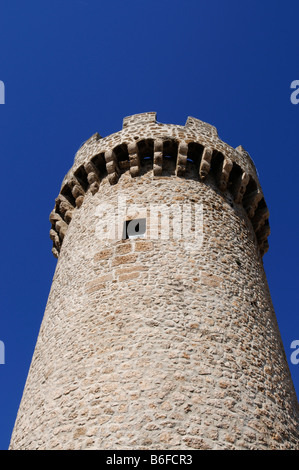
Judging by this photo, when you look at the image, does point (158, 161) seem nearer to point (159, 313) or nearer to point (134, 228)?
point (134, 228)

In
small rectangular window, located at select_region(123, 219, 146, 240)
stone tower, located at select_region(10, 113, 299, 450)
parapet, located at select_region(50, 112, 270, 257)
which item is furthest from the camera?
parapet, located at select_region(50, 112, 270, 257)

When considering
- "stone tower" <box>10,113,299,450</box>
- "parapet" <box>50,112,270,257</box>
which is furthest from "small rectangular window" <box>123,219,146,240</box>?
"parapet" <box>50,112,270,257</box>

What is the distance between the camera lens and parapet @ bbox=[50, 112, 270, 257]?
8992mm

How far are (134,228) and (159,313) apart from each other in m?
2.03

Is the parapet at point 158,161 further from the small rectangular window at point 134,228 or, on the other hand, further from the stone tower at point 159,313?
the small rectangular window at point 134,228

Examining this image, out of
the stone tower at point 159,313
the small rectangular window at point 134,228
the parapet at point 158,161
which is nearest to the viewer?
the stone tower at point 159,313

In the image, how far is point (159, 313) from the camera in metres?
6.31

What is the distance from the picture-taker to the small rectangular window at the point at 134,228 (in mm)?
7676

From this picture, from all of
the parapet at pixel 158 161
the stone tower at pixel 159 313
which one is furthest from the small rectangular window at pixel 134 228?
the parapet at pixel 158 161

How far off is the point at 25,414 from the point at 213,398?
9.82 feet

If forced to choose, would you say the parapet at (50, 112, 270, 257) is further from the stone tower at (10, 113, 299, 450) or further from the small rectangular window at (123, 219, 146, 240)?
the small rectangular window at (123, 219, 146, 240)

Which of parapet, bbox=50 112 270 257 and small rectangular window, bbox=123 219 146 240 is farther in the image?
parapet, bbox=50 112 270 257

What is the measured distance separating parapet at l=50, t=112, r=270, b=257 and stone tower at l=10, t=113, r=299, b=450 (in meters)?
0.03

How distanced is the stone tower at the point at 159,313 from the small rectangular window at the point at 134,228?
23mm
